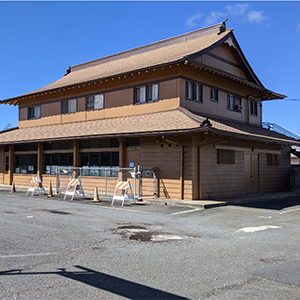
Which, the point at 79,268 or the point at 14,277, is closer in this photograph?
the point at 14,277

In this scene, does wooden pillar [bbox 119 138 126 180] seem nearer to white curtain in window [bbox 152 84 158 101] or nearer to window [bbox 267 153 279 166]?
white curtain in window [bbox 152 84 158 101]

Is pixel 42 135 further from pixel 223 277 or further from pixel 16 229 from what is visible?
pixel 223 277

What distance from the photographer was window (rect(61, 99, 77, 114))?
23464 mm

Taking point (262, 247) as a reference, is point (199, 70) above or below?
above

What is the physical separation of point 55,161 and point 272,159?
14059 millimetres

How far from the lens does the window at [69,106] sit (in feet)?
77.0

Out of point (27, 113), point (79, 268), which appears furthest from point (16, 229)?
point (27, 113)

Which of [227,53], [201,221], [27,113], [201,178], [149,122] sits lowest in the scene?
[201,221]

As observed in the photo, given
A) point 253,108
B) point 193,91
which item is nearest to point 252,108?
point 253,108

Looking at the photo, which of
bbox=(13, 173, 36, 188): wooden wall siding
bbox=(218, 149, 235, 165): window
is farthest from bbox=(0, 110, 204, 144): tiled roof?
bbox=(218, 149, 235, 165): window

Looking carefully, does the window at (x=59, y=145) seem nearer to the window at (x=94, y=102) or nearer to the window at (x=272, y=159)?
the window at (x=94, y=102)

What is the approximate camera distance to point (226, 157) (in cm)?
1839

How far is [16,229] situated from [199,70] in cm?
1330

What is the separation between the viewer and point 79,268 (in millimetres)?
6016
